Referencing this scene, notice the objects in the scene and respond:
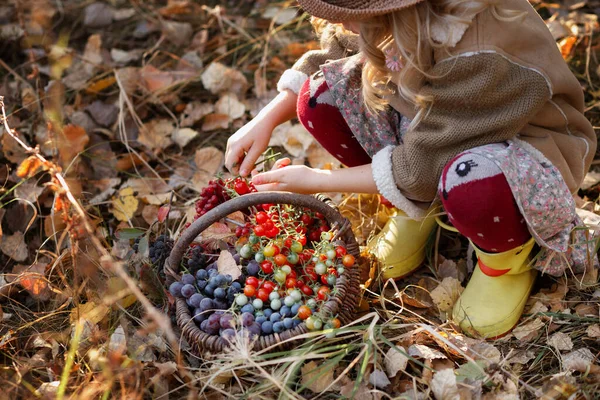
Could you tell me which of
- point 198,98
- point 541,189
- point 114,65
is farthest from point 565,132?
point 114,65

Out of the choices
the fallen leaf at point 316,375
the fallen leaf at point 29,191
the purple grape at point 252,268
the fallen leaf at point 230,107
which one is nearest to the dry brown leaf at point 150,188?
the fallen leaf at point 29,191

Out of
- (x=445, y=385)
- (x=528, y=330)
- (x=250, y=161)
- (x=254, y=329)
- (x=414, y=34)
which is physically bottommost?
(x=528, y=330)

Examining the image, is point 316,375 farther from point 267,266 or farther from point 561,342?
point 561,342

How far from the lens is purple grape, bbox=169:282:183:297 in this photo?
133 cm

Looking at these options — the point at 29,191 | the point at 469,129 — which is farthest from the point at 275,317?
the point at 29,191

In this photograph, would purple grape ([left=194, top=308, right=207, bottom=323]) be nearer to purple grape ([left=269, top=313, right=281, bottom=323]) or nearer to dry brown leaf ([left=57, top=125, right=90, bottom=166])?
purple grape ([left=269, top=313, right=281, bottom=323])

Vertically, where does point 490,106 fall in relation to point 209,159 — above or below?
above

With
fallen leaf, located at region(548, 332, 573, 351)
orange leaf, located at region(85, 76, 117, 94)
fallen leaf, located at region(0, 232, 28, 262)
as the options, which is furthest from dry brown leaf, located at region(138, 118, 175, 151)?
fallen leaf, located at region(548, 332, 573, 351)

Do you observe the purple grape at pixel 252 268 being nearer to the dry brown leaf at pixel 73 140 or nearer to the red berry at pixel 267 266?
the red berry at pixel 267 266

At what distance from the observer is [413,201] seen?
55.5 inches

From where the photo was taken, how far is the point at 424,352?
4.42 feet

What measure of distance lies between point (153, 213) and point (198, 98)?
0.61 meters

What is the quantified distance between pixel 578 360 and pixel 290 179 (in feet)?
2.41

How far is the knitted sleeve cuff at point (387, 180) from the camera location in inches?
53.9
